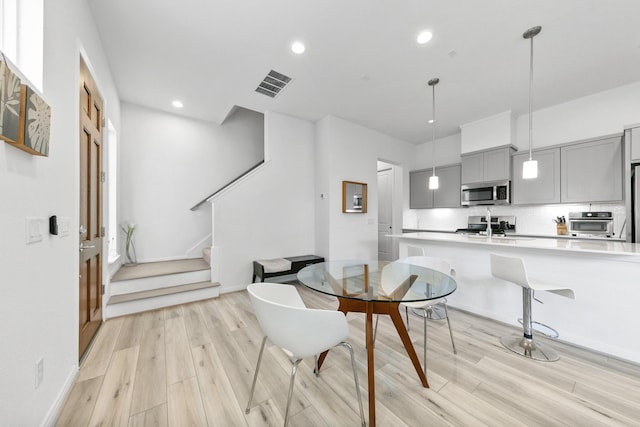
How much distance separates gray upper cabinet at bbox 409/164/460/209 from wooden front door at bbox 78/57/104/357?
5.61m

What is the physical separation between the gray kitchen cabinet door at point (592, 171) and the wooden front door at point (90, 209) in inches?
242

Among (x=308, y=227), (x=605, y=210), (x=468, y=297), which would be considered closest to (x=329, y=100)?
(x=308, y=227)

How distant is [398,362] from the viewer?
6.36 ft

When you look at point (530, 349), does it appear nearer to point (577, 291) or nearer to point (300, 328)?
point (577, 291)

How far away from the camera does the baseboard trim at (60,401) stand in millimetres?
1301

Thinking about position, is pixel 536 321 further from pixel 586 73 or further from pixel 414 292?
pixel 586 73

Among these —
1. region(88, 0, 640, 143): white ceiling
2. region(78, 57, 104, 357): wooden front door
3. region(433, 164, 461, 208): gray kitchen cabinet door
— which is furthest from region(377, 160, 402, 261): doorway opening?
region(78, 57, 104, 357): wooden front door

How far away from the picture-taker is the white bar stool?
Answer: 6.54 feet

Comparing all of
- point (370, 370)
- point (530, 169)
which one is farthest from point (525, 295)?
point (370, 370)

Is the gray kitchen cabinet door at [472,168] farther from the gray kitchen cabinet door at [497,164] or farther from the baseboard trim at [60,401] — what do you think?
the baseboard trim at [60,401]

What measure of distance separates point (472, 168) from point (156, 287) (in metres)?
5.73

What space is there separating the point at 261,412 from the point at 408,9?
329 cm

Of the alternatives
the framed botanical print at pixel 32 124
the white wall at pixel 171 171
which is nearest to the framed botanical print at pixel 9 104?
the framed botanical print at pixel 32 124

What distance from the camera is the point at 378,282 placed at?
188 cm
